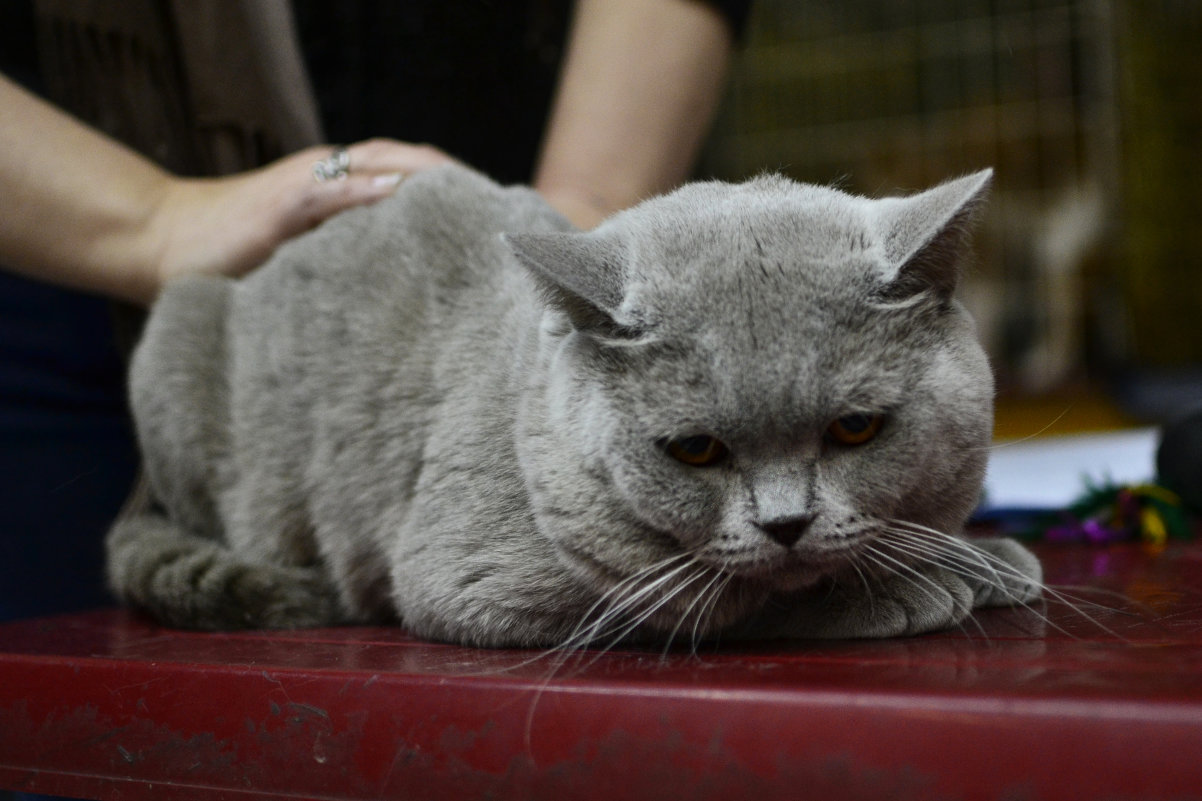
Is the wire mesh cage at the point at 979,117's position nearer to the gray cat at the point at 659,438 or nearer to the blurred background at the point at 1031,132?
the blurred background at the point at 1031,132

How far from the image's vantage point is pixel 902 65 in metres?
4.58

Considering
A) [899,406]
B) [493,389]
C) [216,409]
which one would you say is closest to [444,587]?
[493,389]

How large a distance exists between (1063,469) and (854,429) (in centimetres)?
132

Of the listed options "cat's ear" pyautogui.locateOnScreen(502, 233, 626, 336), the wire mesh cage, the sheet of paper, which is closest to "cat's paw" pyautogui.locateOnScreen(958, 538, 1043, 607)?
"cat's ear" pyautogui.locateOnScreen(502, 233, 626, 336)

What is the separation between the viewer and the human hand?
1359 millimetres

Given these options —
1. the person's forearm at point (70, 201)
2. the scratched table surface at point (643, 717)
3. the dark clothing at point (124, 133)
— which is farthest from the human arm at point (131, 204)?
the scratched table surface at point (643, 717)

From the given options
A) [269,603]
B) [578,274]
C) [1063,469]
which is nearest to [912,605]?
[578,274]

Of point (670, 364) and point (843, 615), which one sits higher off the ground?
point (670, 364)

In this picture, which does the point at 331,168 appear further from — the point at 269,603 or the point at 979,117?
the point at 979,117

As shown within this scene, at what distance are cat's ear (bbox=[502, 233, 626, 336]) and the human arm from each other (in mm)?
561

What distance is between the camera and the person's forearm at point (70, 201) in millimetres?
1327

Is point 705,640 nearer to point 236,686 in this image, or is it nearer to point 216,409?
point 236,686

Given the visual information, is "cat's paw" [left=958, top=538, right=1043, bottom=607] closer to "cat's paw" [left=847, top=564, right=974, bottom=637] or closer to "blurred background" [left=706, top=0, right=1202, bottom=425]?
"cat's paw" [left=847, top=564, right=974, bottom=637]

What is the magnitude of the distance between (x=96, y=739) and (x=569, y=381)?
503mm
